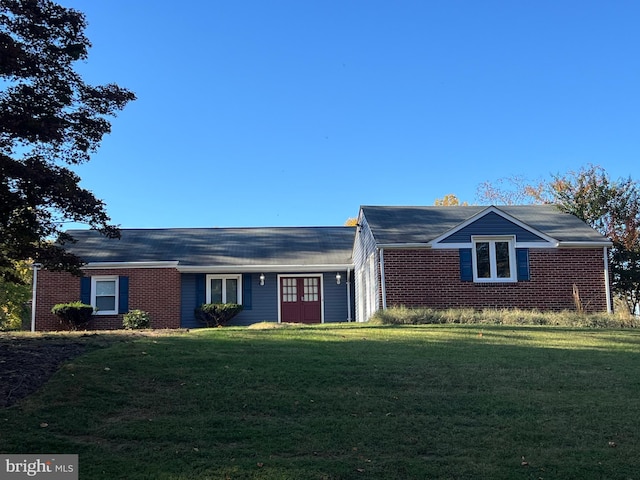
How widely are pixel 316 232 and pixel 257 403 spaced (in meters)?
19.2

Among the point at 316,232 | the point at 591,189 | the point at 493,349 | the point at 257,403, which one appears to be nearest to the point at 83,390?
the point at 257,403

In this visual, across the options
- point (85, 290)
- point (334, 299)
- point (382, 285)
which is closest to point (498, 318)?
point (382, 285)

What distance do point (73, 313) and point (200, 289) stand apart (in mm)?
4280

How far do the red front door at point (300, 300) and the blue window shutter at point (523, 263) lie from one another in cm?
727

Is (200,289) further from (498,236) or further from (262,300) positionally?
(498,236)

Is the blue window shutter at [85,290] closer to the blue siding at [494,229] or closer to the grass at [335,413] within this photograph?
the grass at [335,413]

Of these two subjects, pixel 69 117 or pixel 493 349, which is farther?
pixel 493 349

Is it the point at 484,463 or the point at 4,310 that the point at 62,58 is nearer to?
the point at 484,463

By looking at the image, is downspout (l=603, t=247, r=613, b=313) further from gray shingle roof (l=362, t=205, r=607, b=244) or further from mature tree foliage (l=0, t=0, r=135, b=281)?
mature tree foliage (l=0, t=0, r=135, b=281)

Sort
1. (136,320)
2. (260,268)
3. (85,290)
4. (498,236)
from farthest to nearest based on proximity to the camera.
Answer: (260,268)
(85,290)
(136,320)
(498,236)

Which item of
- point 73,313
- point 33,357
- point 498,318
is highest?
point 73,313

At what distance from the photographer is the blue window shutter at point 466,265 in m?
18.0

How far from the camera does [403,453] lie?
5.89 meters

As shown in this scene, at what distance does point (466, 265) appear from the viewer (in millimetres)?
18109
